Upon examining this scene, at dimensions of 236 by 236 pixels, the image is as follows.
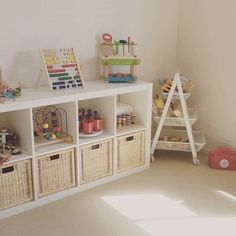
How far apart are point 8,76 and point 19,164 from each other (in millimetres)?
656

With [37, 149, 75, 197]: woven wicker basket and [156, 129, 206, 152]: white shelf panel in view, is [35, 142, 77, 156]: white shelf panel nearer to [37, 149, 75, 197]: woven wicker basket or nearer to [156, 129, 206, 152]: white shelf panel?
[37, 149, 75, 197]: woven wicker basket

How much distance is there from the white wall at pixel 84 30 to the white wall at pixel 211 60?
15 cm

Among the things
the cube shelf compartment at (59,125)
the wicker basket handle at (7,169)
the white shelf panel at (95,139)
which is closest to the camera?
the wicker basket handle at (7,169)

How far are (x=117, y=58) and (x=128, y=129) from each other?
58cm

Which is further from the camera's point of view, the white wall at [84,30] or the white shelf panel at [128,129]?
the white shelf panel at [128,129]

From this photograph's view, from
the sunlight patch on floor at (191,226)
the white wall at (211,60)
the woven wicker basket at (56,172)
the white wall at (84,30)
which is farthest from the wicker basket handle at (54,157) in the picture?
the white wall at (211,60)

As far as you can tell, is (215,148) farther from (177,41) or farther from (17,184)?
(17,184)

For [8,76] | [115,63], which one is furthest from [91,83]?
[8,76]

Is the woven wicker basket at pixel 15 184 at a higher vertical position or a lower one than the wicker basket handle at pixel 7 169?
lower

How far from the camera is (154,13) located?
3098mm

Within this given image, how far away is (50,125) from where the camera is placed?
8.65 ft

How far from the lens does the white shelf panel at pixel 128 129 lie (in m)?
Result: 2.70

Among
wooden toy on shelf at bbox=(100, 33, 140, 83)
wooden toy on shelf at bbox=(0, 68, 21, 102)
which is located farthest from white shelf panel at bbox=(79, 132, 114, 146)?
wooden toy on shelf at bbox=(0, 68, 21, 102)

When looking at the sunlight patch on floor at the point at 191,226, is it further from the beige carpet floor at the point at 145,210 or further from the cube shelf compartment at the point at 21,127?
the cube shelf compartment at the point at 21,127
